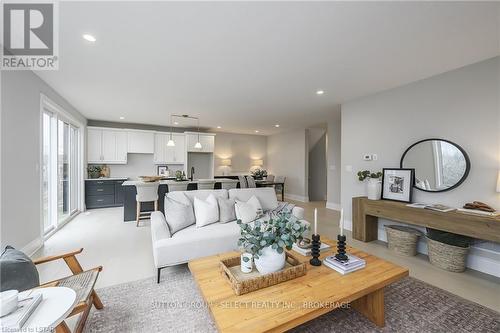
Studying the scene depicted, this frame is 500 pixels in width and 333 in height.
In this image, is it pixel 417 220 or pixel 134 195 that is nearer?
pixel 417 220

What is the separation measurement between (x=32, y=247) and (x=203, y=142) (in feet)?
16.5

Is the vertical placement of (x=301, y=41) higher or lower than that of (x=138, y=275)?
higher

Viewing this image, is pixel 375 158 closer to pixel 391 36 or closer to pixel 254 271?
pixel 391 36

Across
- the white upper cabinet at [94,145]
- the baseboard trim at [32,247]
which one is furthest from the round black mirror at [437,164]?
the white upper cabinet at [94,145]

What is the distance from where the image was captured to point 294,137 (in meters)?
7.68

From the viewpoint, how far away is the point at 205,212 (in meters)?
2.82

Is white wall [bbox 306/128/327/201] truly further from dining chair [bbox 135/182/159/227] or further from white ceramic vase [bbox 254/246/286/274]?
white ceramic vase [bbox 254/246/286/274]

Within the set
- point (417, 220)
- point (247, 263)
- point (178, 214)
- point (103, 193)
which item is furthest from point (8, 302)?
point (103, 193)

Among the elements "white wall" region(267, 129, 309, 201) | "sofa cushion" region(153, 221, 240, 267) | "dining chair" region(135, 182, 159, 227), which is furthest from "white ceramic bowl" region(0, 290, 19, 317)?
"white wall" region(267, 129, 309, 201)

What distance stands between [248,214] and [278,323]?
1856 millimetres

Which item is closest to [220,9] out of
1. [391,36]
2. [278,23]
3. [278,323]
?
[278,23]

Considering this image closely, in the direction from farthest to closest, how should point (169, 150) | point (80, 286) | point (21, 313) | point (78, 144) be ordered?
point (169, 150) < point (78, 144) < point (80, 286) < point (21, 313)

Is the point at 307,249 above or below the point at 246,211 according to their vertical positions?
below

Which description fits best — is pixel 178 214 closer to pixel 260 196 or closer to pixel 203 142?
pixel 260 196
